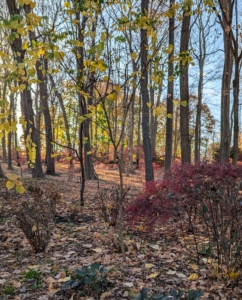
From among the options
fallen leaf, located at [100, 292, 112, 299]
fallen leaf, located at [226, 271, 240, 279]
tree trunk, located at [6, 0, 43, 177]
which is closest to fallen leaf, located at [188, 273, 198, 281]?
fallen leaf, located at [226, 271, 240, 279]

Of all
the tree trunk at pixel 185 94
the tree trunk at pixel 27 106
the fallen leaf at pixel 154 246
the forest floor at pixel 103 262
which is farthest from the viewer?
the tree trunk at pixel 185 94

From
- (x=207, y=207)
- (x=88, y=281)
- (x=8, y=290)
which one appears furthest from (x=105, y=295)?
(x=207, y=207)

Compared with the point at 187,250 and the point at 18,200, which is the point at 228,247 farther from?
the point at 18,200

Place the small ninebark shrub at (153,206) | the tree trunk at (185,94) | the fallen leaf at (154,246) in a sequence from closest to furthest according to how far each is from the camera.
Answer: the fallen leaf at (154,246), the small ninebark shrub at (153,206), the tree trunk at (185,94)

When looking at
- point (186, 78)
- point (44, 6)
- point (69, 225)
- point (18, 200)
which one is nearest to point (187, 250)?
point (69, 225)

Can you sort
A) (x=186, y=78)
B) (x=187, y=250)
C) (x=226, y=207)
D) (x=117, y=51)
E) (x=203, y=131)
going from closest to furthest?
(x=226, y=207), (x=187, y=250), (x=117, y=51), (x=186, y=78), (x=203, y=131)

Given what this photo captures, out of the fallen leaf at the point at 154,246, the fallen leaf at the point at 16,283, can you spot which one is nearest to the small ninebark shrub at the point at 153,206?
the fallen leaf at the point at 154,246

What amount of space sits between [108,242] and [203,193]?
4.29 feet

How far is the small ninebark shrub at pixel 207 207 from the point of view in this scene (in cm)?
227

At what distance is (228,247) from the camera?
220 cm

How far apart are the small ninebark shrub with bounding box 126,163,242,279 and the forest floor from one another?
0.16 m

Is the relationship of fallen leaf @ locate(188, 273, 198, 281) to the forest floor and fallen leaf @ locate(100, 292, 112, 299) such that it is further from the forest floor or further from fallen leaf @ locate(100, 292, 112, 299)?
fallen leaf @ locate(100, 292, 112, 299)

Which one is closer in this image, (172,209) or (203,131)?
(172,209)

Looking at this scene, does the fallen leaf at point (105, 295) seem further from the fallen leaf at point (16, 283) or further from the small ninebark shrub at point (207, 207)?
the small ninebark shrub at point (207, 207)
